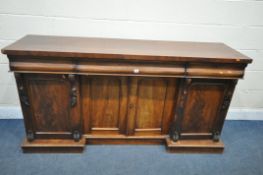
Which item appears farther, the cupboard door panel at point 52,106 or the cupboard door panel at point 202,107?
the cupboard door panel at point 202,107

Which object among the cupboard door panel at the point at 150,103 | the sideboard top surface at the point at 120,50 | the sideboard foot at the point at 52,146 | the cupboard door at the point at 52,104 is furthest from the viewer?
the sideboard foot at the point at 52,146

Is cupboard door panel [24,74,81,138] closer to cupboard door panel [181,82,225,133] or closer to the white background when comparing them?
the white background

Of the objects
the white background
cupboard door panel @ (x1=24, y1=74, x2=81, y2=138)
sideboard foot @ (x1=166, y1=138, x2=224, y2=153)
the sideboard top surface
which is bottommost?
sideboard foot @ (x1=166, y1=138, x2=224, y2=153)

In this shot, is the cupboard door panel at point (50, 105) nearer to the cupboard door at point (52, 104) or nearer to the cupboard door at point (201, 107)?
the cupboard door at point (52, 104)

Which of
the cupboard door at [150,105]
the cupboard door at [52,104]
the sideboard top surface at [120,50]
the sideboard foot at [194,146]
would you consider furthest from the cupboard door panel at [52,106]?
the sideboard foot at [194,146]

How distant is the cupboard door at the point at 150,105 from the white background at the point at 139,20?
503 millimetres

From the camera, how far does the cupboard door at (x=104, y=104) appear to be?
1597mm

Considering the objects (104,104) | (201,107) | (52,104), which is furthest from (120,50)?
(201,107)

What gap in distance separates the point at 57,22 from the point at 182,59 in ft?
3.58

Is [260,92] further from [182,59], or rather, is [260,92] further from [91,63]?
[91,63]

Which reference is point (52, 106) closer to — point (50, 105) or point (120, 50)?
point (50, 105)

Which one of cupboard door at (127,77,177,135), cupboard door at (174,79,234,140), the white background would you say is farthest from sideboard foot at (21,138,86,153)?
cupboard door at (174,79,234,140)

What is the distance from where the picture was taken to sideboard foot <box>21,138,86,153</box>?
173 centimetres

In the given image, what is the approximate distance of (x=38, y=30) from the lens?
1.82m
